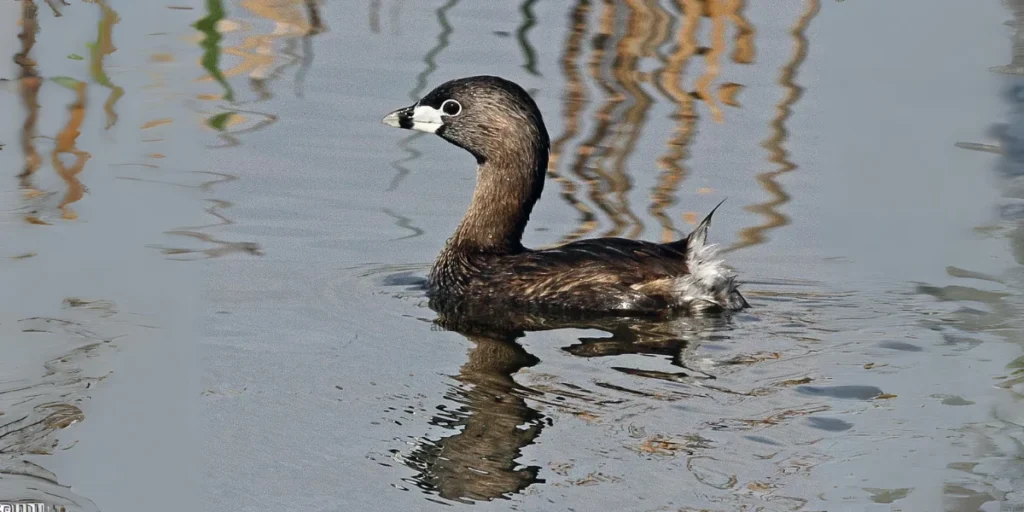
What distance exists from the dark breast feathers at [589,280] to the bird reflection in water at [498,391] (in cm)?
10

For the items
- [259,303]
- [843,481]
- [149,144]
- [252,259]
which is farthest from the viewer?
[149,144]

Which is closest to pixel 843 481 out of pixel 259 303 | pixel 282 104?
pixel 259 303

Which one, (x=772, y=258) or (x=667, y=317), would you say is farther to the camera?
(x=772, y=258)

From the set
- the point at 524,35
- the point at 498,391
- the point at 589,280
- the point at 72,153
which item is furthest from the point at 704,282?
the point at 524,35

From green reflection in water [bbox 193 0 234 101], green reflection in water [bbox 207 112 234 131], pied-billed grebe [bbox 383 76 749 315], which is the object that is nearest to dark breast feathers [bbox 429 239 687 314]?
pied-billed grebe [bbox 383 76 749 315]

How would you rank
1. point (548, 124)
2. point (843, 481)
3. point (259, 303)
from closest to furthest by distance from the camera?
point (843, 481) → point (259, 303) → point (548, 124)

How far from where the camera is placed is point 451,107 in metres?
8.59

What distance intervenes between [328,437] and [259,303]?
1787 mm

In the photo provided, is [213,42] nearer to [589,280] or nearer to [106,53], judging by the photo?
[106,53]

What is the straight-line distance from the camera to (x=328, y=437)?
579 centimetres

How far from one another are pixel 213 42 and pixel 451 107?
3.70 m

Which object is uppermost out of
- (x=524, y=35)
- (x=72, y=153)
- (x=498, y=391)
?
(x=524, y=35)

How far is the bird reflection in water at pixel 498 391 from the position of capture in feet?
18.1

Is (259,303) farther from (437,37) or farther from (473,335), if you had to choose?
(437,37)
